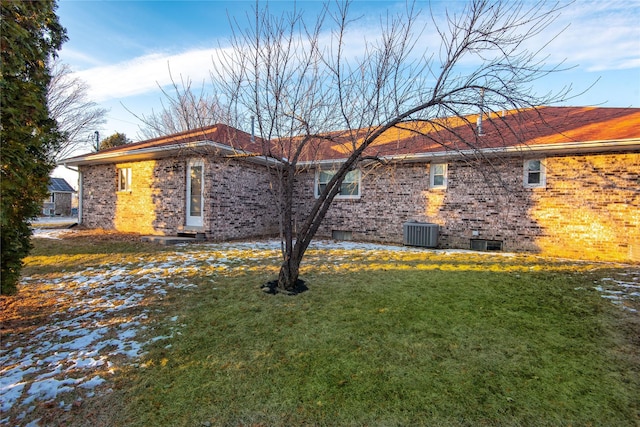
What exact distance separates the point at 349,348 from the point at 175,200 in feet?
30.1

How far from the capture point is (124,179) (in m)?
12.0

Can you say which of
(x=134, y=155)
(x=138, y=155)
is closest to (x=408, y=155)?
(x=138, y=155)

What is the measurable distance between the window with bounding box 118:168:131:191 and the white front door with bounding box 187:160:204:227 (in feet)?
10.9

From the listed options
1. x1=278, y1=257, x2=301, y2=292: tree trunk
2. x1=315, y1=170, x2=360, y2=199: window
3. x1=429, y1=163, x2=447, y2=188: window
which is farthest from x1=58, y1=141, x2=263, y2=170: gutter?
x1=429, y1=163, x2=447, y2=188: window

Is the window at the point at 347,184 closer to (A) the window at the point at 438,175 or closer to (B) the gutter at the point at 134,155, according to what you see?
(A) the window at the point at 438,175

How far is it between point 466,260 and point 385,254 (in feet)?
6.35

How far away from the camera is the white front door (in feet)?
33.0

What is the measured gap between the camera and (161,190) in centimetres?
1073

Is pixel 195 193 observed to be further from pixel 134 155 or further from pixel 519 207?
pixel 519 207

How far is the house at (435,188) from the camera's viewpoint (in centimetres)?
759

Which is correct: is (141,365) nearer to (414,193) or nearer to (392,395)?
(392,395)

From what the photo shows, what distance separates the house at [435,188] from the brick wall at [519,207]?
0.09 feet

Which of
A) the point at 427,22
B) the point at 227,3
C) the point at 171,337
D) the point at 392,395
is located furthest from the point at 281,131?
the point at 392,395

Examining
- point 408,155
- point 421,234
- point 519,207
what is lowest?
point 421,234
